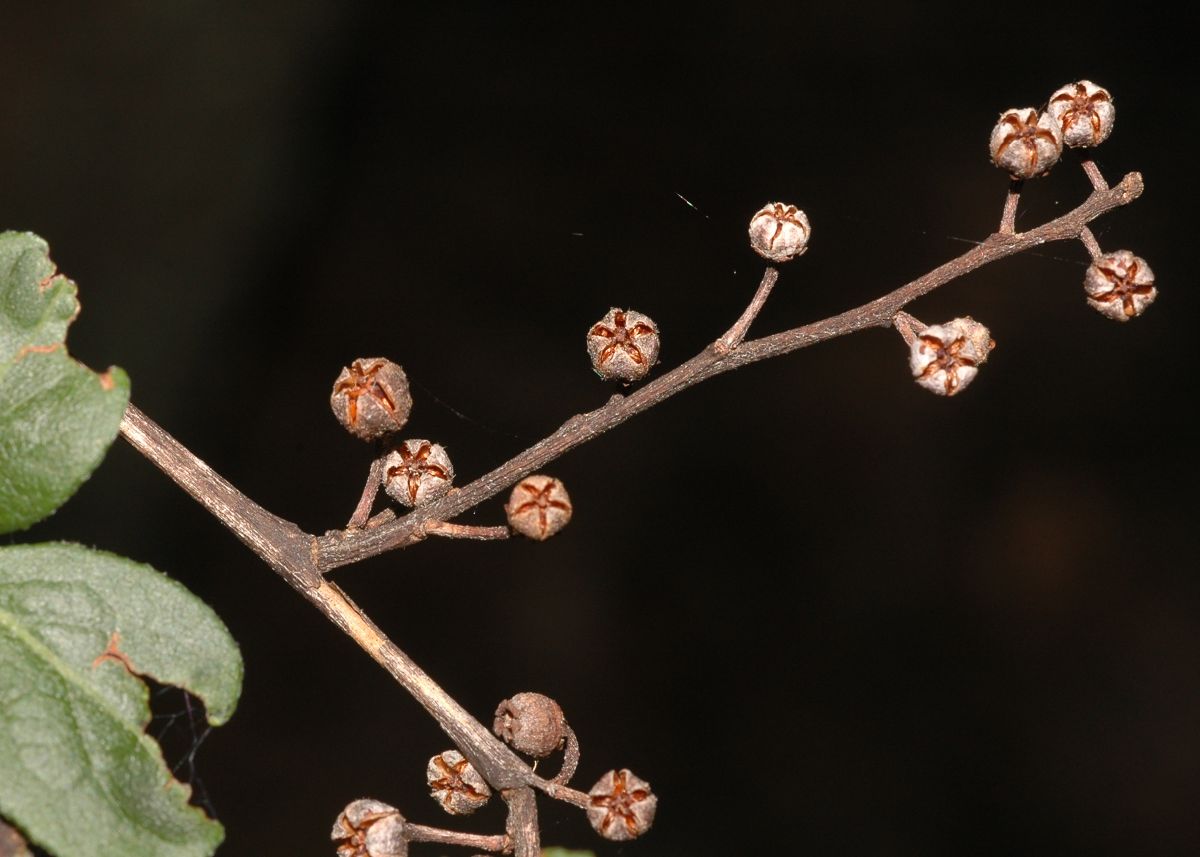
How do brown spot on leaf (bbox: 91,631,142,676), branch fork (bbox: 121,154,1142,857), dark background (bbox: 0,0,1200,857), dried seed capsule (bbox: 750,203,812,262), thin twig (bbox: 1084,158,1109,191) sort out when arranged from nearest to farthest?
1. brown spot on leaf (bbox: 91,631,142,676)
2. branch fork (bbox: 121,154,1142,857)
3. thin twig (bbox: 1084,158,1109,191)
4. dried seed capsule (bbox: 750,203,812,262)
5. dark background (bbox: 0,0,1200,857)

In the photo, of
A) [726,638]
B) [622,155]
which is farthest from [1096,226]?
[726,638]

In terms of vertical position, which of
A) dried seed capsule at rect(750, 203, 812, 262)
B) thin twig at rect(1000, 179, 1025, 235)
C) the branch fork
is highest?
thin twig at rect(1000, 179, 1025, 235)

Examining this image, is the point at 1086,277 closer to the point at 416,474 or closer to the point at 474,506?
the point at 474,506

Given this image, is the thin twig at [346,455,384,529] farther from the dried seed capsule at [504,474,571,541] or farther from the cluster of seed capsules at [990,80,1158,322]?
the cluster of seed capsules at [990,80,1158,322]

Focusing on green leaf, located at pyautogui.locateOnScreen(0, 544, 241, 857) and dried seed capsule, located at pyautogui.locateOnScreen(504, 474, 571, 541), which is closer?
green leaf, located at pyautogui.locateOnScreen(0, 544, 241, 857)

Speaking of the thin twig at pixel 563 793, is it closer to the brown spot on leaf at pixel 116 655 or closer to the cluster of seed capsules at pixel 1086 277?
the brown spot on leaf at pixel 116 655

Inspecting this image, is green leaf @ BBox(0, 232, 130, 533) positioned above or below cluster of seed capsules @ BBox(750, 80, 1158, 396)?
below

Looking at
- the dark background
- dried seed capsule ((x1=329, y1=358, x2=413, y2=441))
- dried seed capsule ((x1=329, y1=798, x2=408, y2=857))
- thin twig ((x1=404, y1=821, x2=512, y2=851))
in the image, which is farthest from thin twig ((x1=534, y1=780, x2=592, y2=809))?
the dark background

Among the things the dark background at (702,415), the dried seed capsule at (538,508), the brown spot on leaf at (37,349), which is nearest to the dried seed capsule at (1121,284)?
the dried seed capsule at (538,508)
